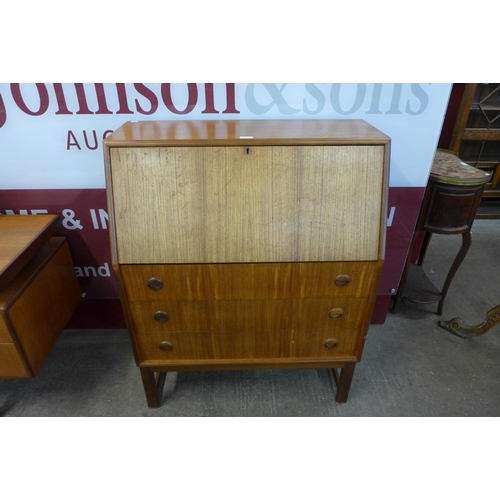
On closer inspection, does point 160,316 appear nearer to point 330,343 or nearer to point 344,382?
point 330,343

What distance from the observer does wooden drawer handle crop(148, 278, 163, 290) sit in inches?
52.2

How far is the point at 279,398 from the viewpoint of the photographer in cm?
177

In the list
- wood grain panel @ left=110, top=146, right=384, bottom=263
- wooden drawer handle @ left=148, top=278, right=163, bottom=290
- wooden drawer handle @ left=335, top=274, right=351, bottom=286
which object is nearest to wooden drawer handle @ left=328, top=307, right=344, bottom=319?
wooden drawer handle @ left=335, top=274, right=351, bottom=286

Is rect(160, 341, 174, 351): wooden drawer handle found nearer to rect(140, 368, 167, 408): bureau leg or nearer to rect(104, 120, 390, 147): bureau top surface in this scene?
rect(140, 368, 167, 408): bureau leg

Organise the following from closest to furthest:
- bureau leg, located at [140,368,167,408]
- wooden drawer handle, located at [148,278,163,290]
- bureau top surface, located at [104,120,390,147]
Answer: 1. bureau top surface, located at [104,120,390,147]
2. wooden drawer handle, located at [148,278,163,290]
3. bureau leg, located at [140,368,167,408]

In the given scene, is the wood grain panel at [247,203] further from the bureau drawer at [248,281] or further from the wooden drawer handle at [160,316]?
the wooden drawer handle at [160,316]

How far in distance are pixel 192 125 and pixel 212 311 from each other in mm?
759

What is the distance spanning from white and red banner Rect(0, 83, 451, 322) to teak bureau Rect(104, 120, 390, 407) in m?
0.20

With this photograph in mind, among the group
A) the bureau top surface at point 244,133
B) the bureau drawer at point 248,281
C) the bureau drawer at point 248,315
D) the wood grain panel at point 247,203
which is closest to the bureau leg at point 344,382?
the bureau drawer at point 248,315

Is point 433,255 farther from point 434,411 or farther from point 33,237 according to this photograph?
point 33,237

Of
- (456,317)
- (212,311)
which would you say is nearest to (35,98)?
(212,311)

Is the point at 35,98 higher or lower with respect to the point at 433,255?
higher

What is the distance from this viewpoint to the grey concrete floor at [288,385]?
67.5 inches

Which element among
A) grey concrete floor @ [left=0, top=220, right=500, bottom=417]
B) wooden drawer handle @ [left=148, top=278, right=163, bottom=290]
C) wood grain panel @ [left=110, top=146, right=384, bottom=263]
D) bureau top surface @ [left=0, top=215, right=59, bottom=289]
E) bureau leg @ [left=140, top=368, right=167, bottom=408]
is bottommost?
grey concrete floor @ [left=0, top=220, right=500, bottom=417]
